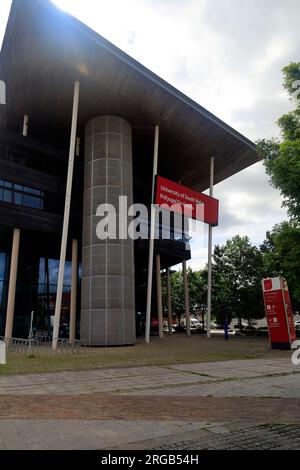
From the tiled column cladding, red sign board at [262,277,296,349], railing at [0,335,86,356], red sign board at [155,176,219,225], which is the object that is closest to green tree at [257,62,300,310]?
red sign board at [262,277,296,349]

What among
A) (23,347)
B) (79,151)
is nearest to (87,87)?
(79,151)

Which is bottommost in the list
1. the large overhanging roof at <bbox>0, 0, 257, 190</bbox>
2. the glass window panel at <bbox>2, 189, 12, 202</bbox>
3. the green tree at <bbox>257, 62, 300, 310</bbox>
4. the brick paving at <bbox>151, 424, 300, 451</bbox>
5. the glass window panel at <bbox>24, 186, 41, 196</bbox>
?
the brick paving at <bbox>151, 424, 300, 451</bbox>

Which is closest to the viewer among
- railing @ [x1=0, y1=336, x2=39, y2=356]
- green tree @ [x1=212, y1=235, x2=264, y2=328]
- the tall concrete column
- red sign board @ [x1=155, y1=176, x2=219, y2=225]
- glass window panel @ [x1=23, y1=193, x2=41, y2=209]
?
railing @ [x1=0, y1=336, x2=39, y2=356]

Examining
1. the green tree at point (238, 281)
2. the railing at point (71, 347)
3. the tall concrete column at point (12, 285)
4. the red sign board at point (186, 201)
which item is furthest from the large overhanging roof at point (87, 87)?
the railing at point (71, 347)

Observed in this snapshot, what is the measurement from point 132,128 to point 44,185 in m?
8.48

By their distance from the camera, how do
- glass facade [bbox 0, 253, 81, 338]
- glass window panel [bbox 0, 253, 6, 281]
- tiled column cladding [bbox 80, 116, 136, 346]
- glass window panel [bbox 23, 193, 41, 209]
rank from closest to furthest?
1. tiled column cladding [bbox 80, 116, 136, 346]
2. glass window panel [bbox 23, 193, 41, 209]
3. glass window panel [bbox 0, 253, 6, 281]
4. glass facade [bbox 0, 253, 81, 338]

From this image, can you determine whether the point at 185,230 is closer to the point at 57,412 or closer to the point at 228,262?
the point at 228,262

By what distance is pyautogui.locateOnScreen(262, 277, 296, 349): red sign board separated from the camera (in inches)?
772

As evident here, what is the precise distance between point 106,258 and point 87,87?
38.3 feet

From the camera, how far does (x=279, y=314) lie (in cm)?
1978

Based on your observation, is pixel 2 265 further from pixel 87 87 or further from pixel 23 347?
pixel 87 87

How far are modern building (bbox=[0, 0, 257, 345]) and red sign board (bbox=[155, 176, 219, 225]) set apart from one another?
2310mm

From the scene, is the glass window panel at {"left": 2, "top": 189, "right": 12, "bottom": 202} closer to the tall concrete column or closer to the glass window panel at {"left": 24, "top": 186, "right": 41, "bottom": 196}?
the glass window panel at {"left": 24, "top": 186, "right": 41, "bottom": 196}
